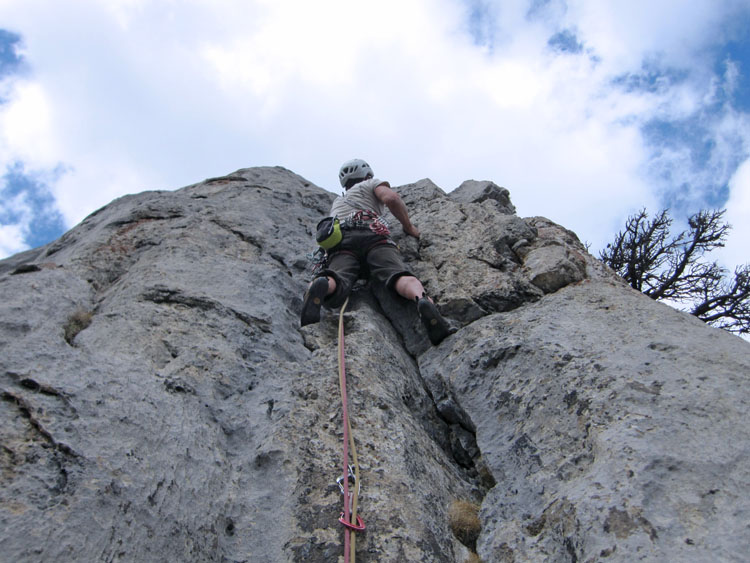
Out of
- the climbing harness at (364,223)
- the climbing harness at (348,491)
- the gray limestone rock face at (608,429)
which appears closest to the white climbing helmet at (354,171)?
the climbing harness at (364,223)

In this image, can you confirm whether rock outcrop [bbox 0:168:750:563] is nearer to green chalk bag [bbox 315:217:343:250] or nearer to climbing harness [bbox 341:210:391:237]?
green chalk bag [bbox 315:217:343:250]

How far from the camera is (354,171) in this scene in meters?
7.11

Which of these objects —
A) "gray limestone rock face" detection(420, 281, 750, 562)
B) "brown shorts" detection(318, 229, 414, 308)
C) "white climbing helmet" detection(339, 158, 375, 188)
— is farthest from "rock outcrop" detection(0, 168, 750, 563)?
"white climbing helmet" detection(339, 158, 375, 188)

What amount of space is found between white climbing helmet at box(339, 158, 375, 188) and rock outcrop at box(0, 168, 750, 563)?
6.52 ft

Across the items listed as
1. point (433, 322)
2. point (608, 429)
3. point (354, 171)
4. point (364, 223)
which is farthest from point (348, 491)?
point (354, 171)

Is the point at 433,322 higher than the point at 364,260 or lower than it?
lower

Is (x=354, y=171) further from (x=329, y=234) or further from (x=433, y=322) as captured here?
(x=433, y=322)

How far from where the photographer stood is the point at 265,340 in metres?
4.58

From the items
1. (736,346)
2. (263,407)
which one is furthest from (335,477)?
(736,346)

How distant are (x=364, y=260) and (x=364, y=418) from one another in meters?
2.48

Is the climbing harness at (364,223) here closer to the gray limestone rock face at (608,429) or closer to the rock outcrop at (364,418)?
the rock outcrop at (364,418)

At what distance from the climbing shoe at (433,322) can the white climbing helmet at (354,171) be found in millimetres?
2627

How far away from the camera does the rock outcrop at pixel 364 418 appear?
8.89 feet

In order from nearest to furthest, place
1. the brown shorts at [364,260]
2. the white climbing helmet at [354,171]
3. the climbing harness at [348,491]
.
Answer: the climbing harness at [348,491]
the brown shorts at [364,260]
the white climbing helmet at [354,171]
